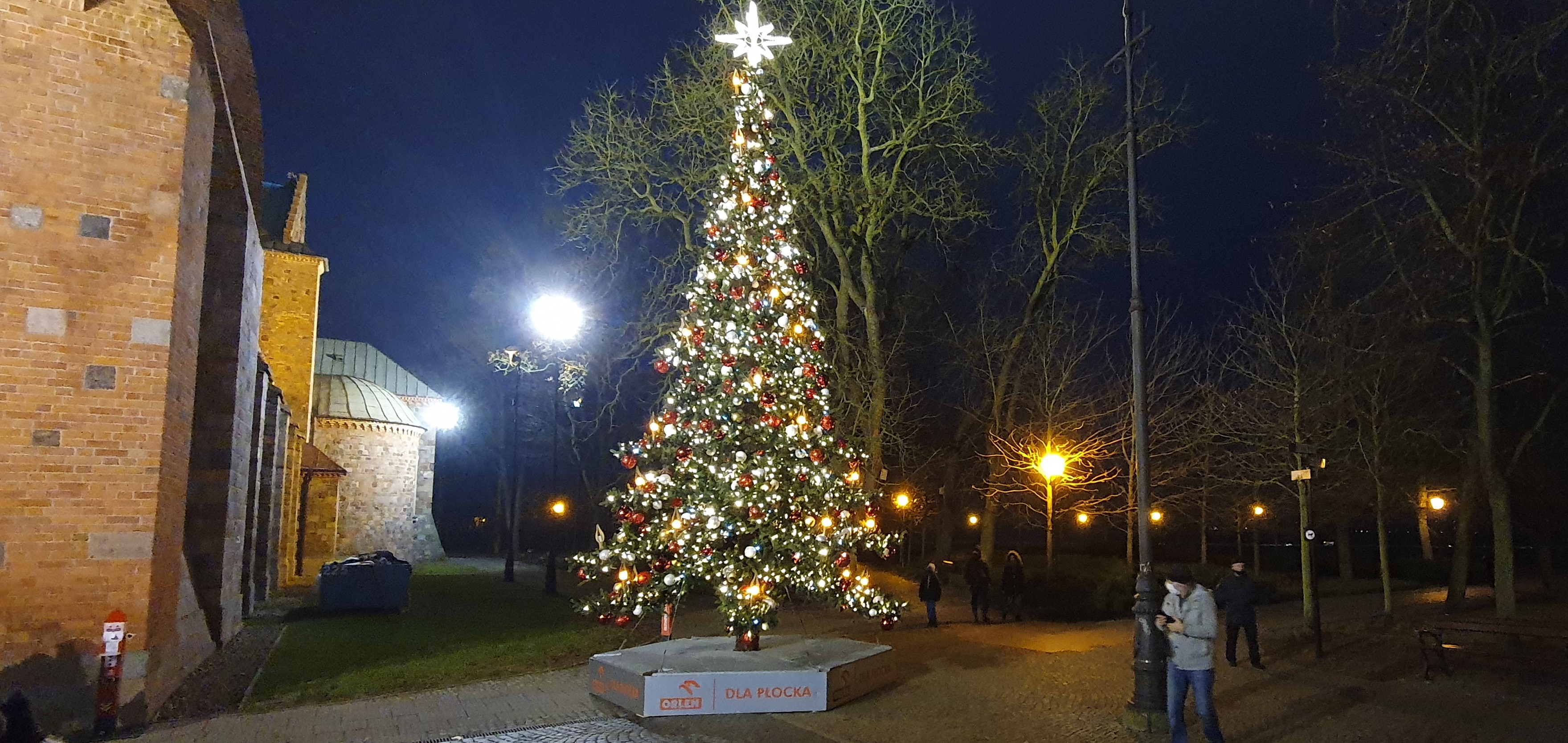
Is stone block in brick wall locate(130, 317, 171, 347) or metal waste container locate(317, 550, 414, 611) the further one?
metal waste container locate(317, 550, 414, 611)

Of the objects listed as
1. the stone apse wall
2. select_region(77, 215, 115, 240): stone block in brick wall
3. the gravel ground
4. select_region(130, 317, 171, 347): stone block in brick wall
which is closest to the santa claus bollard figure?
the gravel ground

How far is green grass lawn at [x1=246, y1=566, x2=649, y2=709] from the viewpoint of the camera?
1202cm

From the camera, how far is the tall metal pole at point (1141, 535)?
360 inches

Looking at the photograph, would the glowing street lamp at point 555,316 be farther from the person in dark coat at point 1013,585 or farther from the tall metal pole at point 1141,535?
the tall metal pole at point 1141,535

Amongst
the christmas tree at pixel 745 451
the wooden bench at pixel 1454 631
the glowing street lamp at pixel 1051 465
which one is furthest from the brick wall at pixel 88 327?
the wooden bench at pixel 1454 631

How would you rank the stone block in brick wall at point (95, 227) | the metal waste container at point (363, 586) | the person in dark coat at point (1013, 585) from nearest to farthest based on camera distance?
1. the stone block in brick wall at point (95, 227)
2. the person in dark coat at point (1013, 585)
3. the metal waste container at point (363, 586)

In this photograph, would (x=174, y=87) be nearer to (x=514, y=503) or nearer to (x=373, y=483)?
(x=514, y=503)

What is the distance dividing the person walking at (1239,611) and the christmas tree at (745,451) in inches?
181

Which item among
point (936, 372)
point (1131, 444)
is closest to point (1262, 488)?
point (1131, 444)

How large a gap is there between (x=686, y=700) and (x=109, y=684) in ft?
18.3

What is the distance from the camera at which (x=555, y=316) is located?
17.8 meters

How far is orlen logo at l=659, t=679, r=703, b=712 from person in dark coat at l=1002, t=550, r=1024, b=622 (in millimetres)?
10542

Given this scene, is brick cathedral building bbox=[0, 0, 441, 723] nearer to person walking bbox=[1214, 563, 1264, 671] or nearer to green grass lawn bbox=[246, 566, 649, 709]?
green grass lawn bbox=[246, 566, 649, 709]

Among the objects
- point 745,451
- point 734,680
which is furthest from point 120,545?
point 745,451
